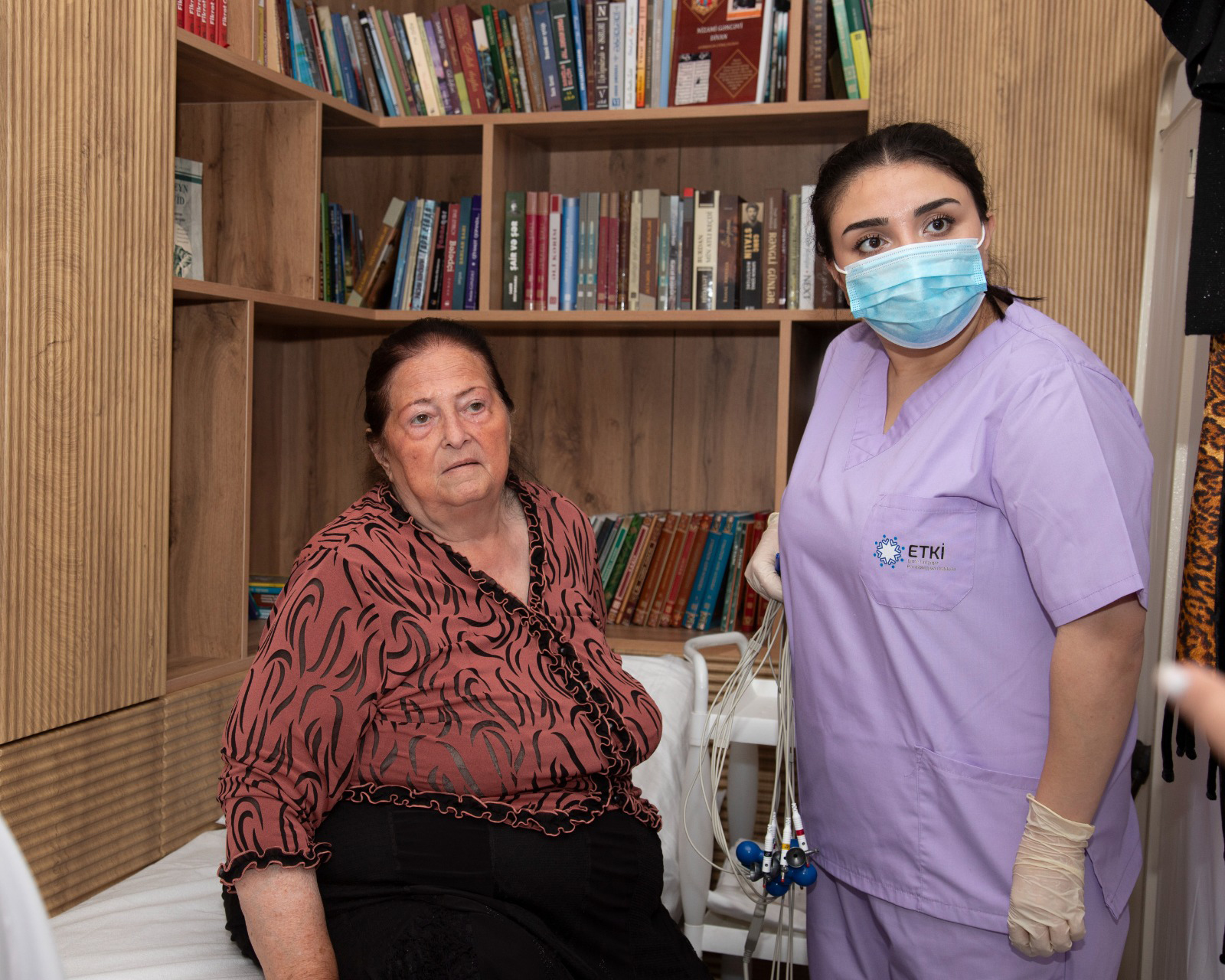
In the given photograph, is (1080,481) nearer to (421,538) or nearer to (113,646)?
(421,538)

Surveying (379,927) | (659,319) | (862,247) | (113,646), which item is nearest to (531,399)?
(659,319)

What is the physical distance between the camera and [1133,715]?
123 centimetres

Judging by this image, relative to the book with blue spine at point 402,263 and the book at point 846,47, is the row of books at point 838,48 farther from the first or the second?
the book with blue spine at point 402,263

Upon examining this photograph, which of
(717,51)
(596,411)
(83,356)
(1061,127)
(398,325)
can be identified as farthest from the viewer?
(596,411)

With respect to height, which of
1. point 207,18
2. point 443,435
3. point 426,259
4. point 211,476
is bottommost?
point 211,476

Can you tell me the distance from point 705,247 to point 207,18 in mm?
1085

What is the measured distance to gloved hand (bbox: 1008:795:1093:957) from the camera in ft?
3.82

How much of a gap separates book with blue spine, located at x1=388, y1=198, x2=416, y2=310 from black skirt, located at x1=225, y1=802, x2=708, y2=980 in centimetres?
157

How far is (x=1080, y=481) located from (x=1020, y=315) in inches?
10.4

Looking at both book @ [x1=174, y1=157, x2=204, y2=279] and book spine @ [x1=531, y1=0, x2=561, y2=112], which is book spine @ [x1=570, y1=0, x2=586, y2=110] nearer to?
book spine @ [x1=531, y1=0, x2=561, y2=112]

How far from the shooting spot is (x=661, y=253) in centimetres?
248

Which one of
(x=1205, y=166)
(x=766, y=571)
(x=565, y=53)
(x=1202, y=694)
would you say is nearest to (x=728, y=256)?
(x=565, y=53)

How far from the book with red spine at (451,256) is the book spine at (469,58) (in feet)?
0.77

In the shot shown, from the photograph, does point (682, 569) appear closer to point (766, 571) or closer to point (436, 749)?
point (766, 571)
